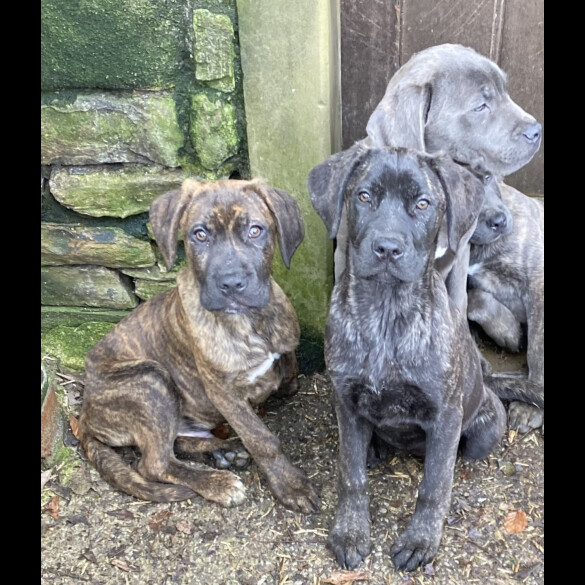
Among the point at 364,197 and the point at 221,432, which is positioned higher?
the point at 364,197

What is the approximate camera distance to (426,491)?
3.33 m

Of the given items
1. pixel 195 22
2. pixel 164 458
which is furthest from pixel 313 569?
pixel 195 22

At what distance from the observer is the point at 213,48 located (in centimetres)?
404

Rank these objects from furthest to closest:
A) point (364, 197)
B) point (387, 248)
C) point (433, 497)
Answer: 1. point (433, 497)
2. point (364, 197)
3. point (387, 248)

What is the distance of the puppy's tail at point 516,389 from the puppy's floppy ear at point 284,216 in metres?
1.52

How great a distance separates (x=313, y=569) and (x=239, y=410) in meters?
0.92

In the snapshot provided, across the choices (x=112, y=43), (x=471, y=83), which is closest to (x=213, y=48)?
(x=112, y=43)

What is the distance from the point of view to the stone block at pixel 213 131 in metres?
4.19

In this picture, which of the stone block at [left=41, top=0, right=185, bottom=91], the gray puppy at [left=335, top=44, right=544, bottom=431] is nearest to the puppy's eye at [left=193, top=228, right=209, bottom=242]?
the gray puppy at [left=335, top=44, right=544, bottom=431]

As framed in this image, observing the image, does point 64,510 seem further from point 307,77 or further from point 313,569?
point 307,77

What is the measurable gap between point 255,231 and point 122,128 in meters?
1.28

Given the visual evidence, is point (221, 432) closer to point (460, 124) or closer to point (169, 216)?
point (169, 216)

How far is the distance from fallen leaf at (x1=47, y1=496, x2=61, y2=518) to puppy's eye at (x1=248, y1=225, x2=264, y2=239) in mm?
1916

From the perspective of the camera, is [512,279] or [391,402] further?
[512,279]
